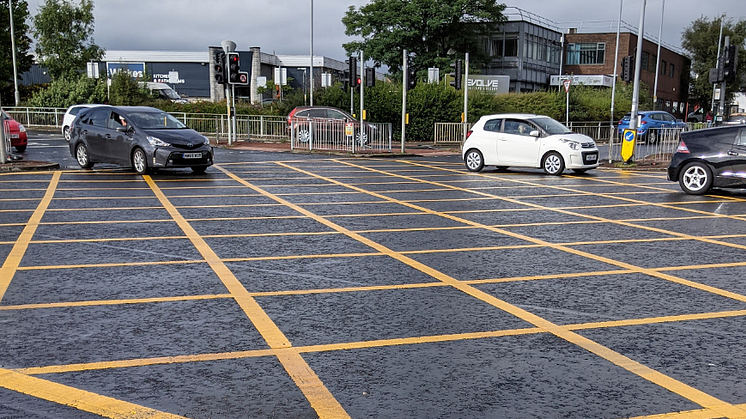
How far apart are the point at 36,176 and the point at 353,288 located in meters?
12.7

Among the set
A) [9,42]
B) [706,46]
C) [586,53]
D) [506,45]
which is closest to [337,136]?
[9,42]

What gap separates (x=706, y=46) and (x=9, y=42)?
65.1 m

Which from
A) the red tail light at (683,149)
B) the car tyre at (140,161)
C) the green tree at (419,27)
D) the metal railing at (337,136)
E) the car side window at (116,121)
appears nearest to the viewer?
the red tail light at (683,149)

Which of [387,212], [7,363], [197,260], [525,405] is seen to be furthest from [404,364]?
[387,212]

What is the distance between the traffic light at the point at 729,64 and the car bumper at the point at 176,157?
1839cm

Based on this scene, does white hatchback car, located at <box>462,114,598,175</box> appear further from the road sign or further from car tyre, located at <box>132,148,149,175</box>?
car tyre, located at <box>132,148,149,175</box>

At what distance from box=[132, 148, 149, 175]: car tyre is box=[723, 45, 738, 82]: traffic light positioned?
19650 millimetres

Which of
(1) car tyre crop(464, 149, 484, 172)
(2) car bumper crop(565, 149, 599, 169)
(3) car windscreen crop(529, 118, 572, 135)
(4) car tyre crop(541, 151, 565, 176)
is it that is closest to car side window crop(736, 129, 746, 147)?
(2) car bumper crop(565, 149, 599, 169)

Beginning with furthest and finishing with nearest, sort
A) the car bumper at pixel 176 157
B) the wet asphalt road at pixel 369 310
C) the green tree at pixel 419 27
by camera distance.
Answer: the green tree at pixel 419 27 → the car bumper at pixel 176 157 → the wet asphalt road at pixel 369 310

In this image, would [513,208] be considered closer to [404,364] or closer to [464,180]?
[464,180]

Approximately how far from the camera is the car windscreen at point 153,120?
58.3 ft

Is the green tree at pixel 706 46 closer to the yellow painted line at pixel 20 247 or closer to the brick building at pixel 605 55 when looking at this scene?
the brick building at pixel 605 55

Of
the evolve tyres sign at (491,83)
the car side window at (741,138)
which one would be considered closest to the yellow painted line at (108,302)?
the car side window at (741,138)

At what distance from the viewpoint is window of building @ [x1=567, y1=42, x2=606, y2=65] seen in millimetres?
65312
